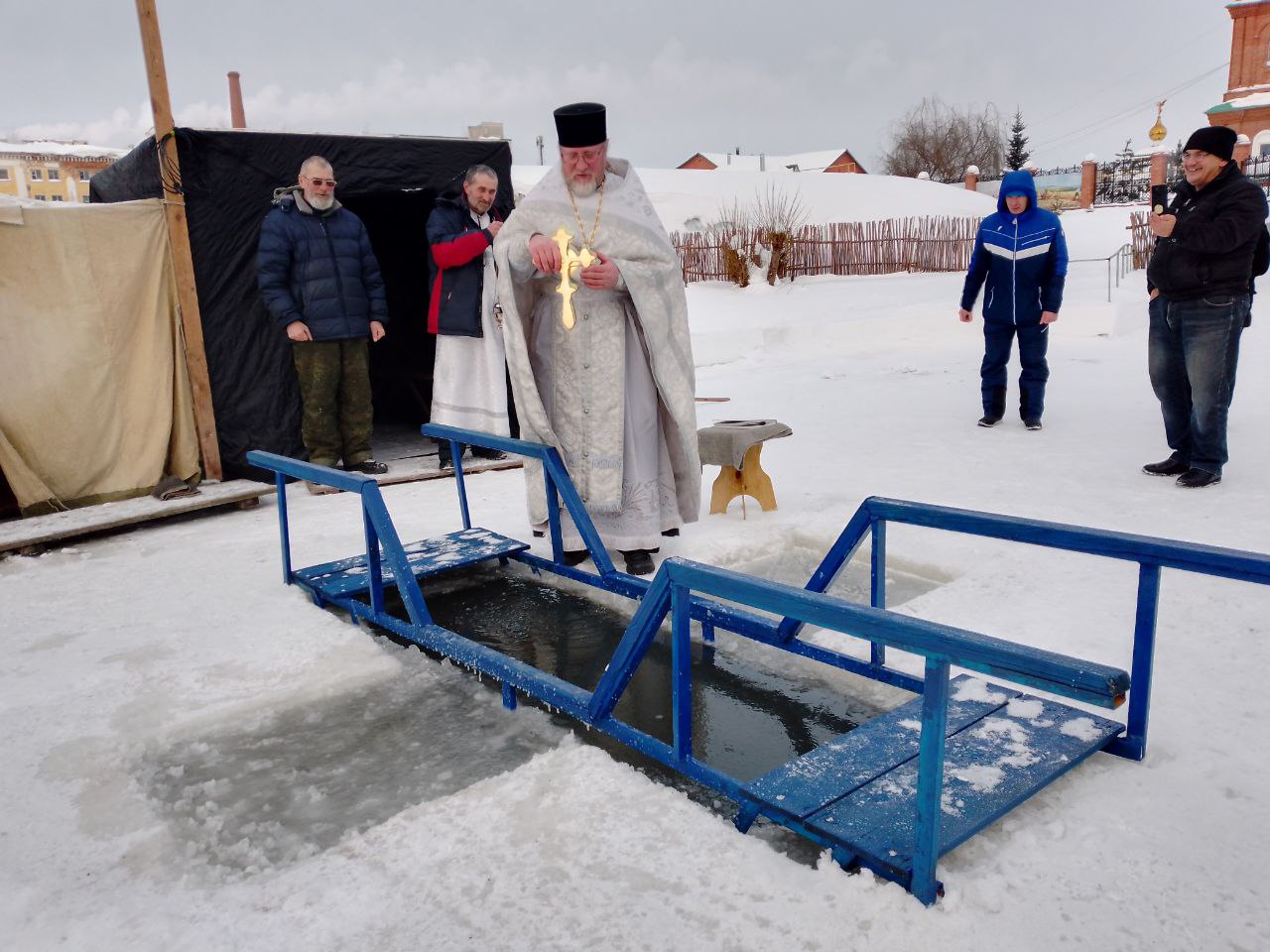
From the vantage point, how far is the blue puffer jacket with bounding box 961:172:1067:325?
657 cm

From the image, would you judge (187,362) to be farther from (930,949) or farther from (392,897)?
(930,949)

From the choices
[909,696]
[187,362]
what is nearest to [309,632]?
[909,696]

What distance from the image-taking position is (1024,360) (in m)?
6.82

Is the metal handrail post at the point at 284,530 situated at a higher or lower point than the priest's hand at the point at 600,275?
lower

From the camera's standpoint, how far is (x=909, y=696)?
10.1ft

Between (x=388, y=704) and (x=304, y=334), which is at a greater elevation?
(x=304, y=334)

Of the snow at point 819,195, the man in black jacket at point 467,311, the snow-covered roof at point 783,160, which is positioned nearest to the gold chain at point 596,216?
the man in black jacket at point 467,311

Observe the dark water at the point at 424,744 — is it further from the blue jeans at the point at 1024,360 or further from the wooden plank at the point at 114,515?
the blue jeans at the point at 1024,360

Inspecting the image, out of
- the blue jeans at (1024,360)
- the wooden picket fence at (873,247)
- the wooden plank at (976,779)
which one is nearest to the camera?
the wooden plank at (976,779)

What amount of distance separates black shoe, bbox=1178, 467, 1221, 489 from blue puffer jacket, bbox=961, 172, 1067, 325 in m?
1.85

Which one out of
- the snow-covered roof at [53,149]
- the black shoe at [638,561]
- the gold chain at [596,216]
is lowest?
the black shoe at [638,561]

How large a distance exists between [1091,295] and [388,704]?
14.3 meters

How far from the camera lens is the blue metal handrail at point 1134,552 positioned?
6.99 ft

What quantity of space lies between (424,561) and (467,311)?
277 centimetres
